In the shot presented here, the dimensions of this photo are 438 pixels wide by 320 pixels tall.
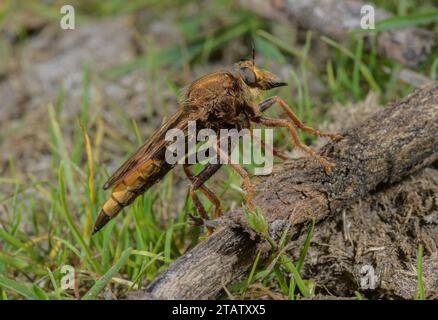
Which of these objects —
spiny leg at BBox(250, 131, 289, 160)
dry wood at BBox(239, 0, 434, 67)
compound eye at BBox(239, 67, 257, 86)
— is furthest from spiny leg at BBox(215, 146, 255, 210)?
dry wood at BBox(239, 0, 434, 67)

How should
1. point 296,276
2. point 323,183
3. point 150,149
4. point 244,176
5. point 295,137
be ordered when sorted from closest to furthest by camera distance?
point 296,276 < point 323,183 < point 244,176 < point 295,137 < point 150,149

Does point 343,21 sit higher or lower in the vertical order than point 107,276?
higher

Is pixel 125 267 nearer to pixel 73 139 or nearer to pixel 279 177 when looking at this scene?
pixel 279 177

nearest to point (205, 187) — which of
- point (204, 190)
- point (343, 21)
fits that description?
point (204, 190)

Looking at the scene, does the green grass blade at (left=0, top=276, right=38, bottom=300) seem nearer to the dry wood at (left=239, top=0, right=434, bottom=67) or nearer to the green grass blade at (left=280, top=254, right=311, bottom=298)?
the green grass blade at (left=280, top=254, right=311, bottom=298)

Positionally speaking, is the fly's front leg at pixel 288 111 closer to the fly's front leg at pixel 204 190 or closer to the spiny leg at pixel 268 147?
the spiny leg at pixel 268 147

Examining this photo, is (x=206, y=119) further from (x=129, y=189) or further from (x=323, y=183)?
(x=323, y=183)

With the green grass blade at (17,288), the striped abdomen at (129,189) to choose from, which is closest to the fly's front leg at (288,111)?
the striped abdomen at (129,189)
